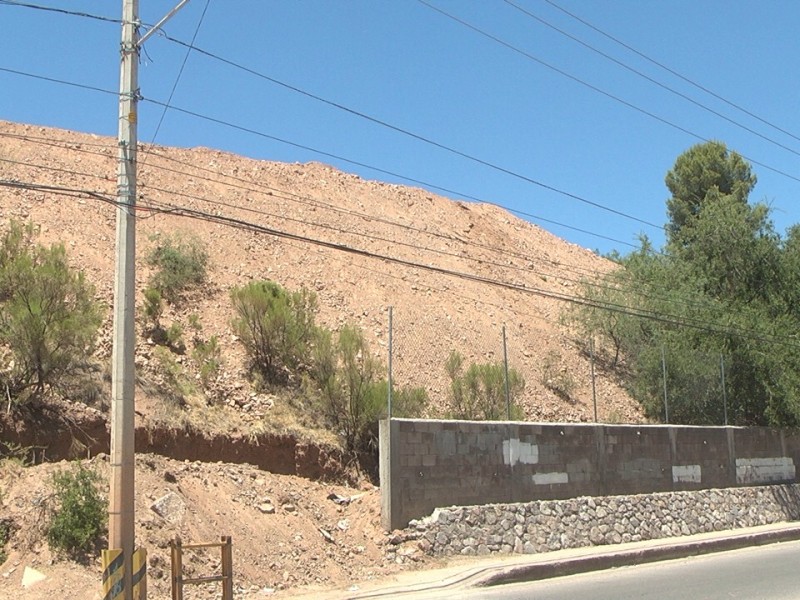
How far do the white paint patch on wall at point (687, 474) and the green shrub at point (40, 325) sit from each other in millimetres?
15025

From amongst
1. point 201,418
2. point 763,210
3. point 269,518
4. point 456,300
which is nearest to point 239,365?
point 201,418

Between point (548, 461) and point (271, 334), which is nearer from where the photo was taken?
point (548, 461)

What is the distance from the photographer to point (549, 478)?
19141mm

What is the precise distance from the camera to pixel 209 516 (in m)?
14.1

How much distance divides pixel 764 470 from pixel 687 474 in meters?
4.45

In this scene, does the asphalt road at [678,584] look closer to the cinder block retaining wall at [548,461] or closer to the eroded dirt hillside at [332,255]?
the cinder block retaining wall at [548,461]

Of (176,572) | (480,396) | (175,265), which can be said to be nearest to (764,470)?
(480,396)

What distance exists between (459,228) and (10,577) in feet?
110

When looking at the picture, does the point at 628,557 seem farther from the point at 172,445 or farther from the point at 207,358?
the point at 207,358

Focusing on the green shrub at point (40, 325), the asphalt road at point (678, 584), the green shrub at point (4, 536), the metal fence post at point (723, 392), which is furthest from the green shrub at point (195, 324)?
the metal fence post at point (723, 392)

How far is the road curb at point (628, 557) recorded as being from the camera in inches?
590

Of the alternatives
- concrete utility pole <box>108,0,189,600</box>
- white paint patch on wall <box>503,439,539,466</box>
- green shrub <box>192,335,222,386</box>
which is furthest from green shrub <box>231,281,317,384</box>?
concrete utility pole <box>108,0,189,600</box>

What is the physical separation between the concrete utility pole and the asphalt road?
210 inches

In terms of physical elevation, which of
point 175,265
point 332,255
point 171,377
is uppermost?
point 332,255
